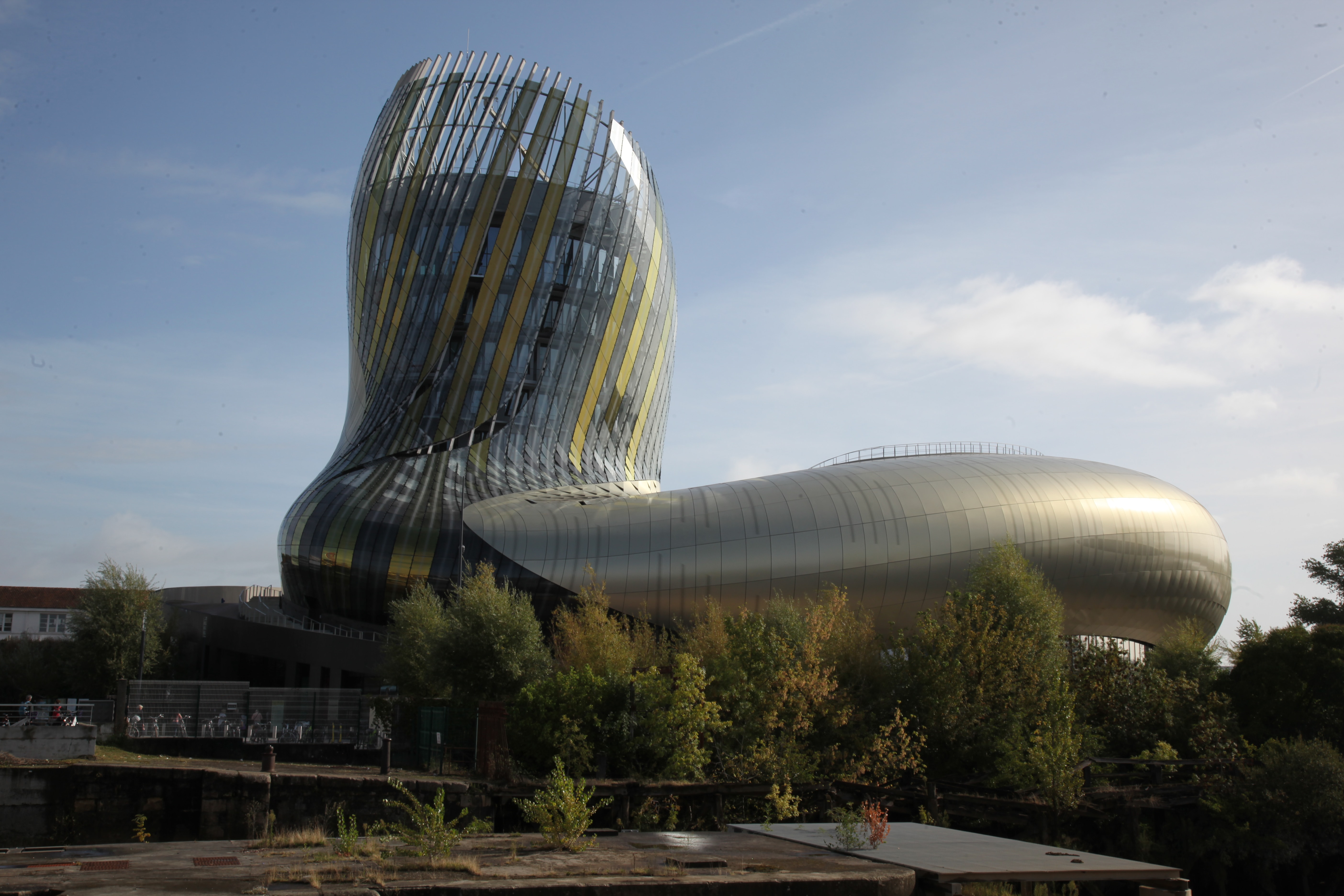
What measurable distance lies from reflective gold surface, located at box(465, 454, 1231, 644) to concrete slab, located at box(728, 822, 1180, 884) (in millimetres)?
21457

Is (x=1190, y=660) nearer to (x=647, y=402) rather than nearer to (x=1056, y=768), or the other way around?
(x=1056, y=768)

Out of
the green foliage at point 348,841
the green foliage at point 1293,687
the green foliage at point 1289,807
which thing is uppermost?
the green foliage at point 1293,687

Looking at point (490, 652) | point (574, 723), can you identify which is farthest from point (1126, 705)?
point (490, 652)

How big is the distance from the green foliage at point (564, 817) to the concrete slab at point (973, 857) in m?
3.75

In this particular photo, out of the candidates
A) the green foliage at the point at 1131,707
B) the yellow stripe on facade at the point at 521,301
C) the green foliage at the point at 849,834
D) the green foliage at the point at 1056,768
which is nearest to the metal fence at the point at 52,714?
the green foliage at the point at 849,834

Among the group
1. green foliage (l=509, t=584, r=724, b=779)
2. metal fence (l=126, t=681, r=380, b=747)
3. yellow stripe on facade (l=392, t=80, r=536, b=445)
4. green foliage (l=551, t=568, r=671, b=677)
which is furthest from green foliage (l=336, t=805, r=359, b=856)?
yellow stripe on facade (l=392, t=80, r=536, b=445)

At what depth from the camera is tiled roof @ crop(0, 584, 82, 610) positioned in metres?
81.1

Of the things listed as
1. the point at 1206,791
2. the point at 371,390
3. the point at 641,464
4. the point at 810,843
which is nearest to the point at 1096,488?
the point at 1206,791

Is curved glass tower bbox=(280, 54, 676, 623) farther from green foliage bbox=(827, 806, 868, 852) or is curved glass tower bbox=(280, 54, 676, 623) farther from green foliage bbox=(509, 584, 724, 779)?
green foliage bbox=(827, 806, 868, 852)

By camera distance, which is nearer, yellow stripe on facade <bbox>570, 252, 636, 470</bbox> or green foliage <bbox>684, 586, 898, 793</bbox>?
green foliage <bbox>684, 586, 898, 793</bbox>

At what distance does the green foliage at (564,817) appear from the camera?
15469 millimetres

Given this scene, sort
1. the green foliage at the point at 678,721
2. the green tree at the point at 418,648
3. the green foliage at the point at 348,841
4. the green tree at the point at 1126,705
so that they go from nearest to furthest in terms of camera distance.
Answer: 1. the green foliage at the point at 348,841
2. the green foliage at the point at 678,721
3. the green tree at the point at 1126,705
4. the green tree at the point at 418,648

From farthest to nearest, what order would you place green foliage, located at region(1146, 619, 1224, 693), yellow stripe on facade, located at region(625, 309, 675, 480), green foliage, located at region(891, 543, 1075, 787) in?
yellow stripe on facade, located at region(625, 309, 675, 480) → green foliage, located at region(1146, 619, 1224, 693) → green foliage, located at region(891, 543, 1075, 787)

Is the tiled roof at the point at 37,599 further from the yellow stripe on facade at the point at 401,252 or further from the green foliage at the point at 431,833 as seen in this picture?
the green foliage at the point at 431,833
